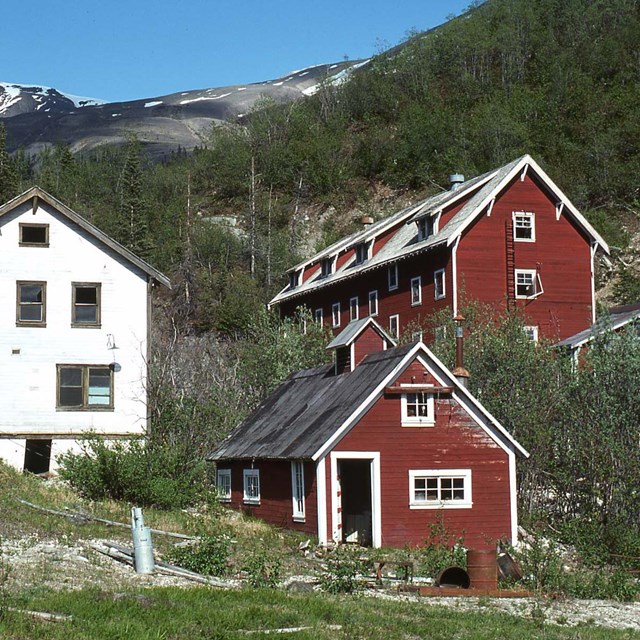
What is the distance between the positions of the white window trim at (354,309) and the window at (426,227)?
6475 mm

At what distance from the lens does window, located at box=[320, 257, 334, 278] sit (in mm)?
65938

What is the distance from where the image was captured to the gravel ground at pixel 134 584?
20438mm

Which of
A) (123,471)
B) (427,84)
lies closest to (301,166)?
(427,84)

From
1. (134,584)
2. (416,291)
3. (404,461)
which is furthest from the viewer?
(416,291)

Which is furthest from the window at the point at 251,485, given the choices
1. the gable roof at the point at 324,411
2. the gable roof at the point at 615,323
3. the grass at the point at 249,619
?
the grass at the point at 249,619

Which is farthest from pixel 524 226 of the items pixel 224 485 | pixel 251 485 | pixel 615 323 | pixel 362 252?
pixel 251 485

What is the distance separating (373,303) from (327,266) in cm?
694

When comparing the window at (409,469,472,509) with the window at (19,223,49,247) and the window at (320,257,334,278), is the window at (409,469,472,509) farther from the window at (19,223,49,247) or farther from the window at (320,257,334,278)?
the window at (320,257,334,278)

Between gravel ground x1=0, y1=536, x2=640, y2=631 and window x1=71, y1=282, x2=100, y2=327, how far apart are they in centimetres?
1735

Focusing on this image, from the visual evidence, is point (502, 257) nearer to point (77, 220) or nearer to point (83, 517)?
point (77, 220)

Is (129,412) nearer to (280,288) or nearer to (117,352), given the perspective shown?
(117,352)

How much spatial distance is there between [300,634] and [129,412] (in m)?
26.5

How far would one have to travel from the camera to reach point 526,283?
54531 mm

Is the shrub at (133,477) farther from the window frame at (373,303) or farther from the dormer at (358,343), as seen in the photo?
the window frame at (373,303)
